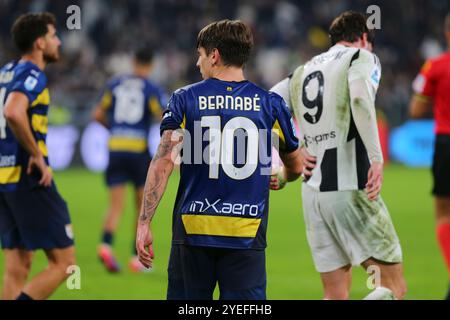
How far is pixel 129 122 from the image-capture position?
10250mm

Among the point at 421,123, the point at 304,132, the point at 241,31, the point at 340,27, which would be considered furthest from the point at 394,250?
the point at 421,123

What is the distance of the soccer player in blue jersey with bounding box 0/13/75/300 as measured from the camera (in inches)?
255

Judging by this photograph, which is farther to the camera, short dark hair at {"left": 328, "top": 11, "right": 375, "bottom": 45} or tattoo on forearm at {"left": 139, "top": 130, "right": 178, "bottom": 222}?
short dark hair at {"left": 328, "top": 11, "right": 375, "bottom": 45}

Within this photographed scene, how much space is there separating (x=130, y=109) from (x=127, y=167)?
26.2 inches

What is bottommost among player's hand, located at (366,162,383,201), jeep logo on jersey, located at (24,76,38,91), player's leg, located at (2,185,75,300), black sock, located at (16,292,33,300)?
black sock, located at (16,292,33,300)

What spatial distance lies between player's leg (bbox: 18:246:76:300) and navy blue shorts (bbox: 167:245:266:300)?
2073 mm

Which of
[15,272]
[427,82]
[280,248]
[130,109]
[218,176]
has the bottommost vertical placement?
[280,248]

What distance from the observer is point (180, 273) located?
4719 mm

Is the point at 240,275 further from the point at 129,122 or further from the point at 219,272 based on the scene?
the point at 129,122

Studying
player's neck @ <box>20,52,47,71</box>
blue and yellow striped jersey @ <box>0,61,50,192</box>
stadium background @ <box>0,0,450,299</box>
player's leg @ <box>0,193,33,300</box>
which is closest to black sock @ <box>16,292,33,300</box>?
player's leg @ <box>0,193,33,300</box>

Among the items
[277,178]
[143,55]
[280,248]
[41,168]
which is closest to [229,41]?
[277,178]

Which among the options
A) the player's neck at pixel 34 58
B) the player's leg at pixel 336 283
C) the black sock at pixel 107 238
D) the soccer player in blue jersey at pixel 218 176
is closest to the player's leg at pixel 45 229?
the player's neck at pixel 34 58

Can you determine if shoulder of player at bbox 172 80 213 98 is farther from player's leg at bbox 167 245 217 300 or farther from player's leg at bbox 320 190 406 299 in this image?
player's leg at bbox 320 190 406 299
